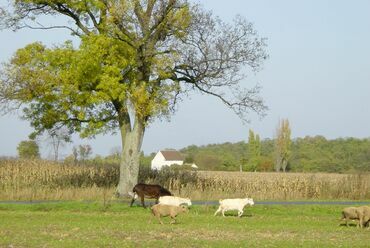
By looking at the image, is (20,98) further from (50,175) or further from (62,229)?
(62,229)

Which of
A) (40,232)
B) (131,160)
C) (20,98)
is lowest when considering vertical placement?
(40,232)

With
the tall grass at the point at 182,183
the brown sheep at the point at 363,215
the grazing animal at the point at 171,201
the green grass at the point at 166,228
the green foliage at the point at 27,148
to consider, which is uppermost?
the green foliage at the point at 27,148

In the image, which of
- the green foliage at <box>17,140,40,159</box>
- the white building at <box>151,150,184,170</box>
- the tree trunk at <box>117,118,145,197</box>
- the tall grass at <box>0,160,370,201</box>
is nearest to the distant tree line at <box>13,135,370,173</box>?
the green foliage at <box>17,140,40,159</box>

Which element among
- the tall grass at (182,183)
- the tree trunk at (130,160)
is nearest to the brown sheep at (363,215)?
the tall grass at (182,183)

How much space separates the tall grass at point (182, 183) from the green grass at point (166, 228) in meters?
7.28

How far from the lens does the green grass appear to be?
17.3 metres

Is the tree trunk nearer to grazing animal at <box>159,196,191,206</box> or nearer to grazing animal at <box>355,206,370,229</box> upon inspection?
grazing animal at <box>159,196,191,206</box>

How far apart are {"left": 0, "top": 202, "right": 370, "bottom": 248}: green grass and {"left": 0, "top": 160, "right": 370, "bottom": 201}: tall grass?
287 inches

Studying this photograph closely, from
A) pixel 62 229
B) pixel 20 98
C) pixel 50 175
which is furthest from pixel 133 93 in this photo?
pixel 62 229

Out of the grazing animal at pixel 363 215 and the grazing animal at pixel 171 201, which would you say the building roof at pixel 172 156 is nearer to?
the grazing animal at pixel 171 201

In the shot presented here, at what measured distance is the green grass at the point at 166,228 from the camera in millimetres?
17281

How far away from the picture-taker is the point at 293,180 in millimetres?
43156

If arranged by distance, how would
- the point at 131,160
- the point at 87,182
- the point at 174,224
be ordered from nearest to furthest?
1. the point at 174,224
2. the point at 131,160
3. the point at 87,182

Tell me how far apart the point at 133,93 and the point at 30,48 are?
714 cm
